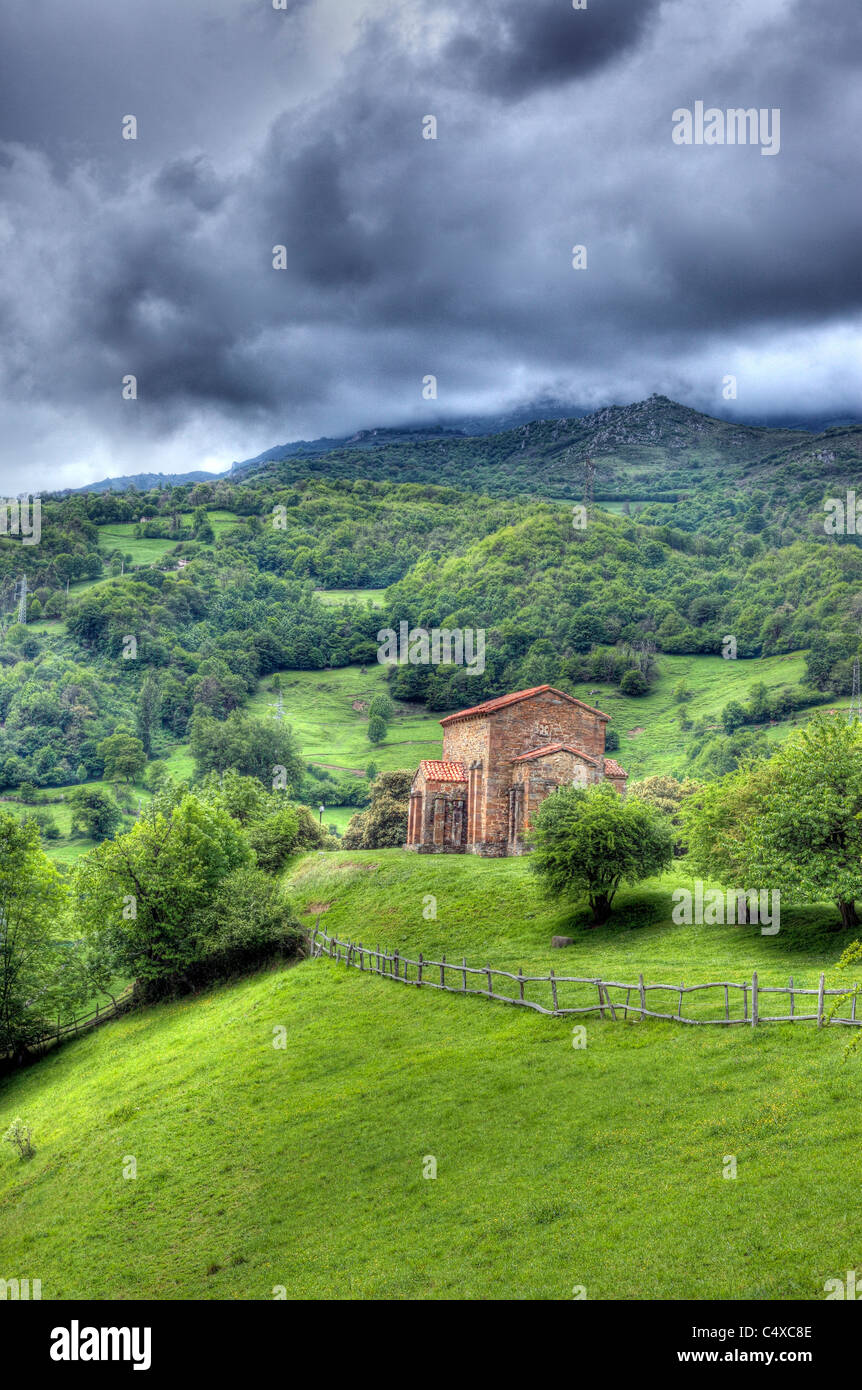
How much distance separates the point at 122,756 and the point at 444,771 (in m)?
107

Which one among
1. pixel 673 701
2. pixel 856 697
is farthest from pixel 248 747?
pixel 856 697

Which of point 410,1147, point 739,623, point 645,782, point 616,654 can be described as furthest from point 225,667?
point 410,1147

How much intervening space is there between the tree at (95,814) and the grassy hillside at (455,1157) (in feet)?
323

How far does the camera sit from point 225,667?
192 metres

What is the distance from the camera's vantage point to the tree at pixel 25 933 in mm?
50031

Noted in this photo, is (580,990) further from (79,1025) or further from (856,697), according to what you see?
(856,697)

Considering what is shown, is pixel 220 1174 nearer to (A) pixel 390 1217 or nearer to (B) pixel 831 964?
(A) pixel 390 1217

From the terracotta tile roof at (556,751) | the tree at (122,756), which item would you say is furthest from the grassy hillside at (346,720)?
the terracotta tile roof at (556,751)

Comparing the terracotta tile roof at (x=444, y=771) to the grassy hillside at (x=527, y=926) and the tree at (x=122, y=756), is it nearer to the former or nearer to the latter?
the grassy hillside at (x=527, y=926)

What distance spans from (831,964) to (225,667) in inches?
6719

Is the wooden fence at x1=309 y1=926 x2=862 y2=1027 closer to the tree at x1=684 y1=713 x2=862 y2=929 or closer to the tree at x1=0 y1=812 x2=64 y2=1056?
the tree at x1=684 y1=713 x2=862 y2=929

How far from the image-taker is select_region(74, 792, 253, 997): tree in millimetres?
50906

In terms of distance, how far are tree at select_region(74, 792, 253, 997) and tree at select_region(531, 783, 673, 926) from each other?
20511 mm
